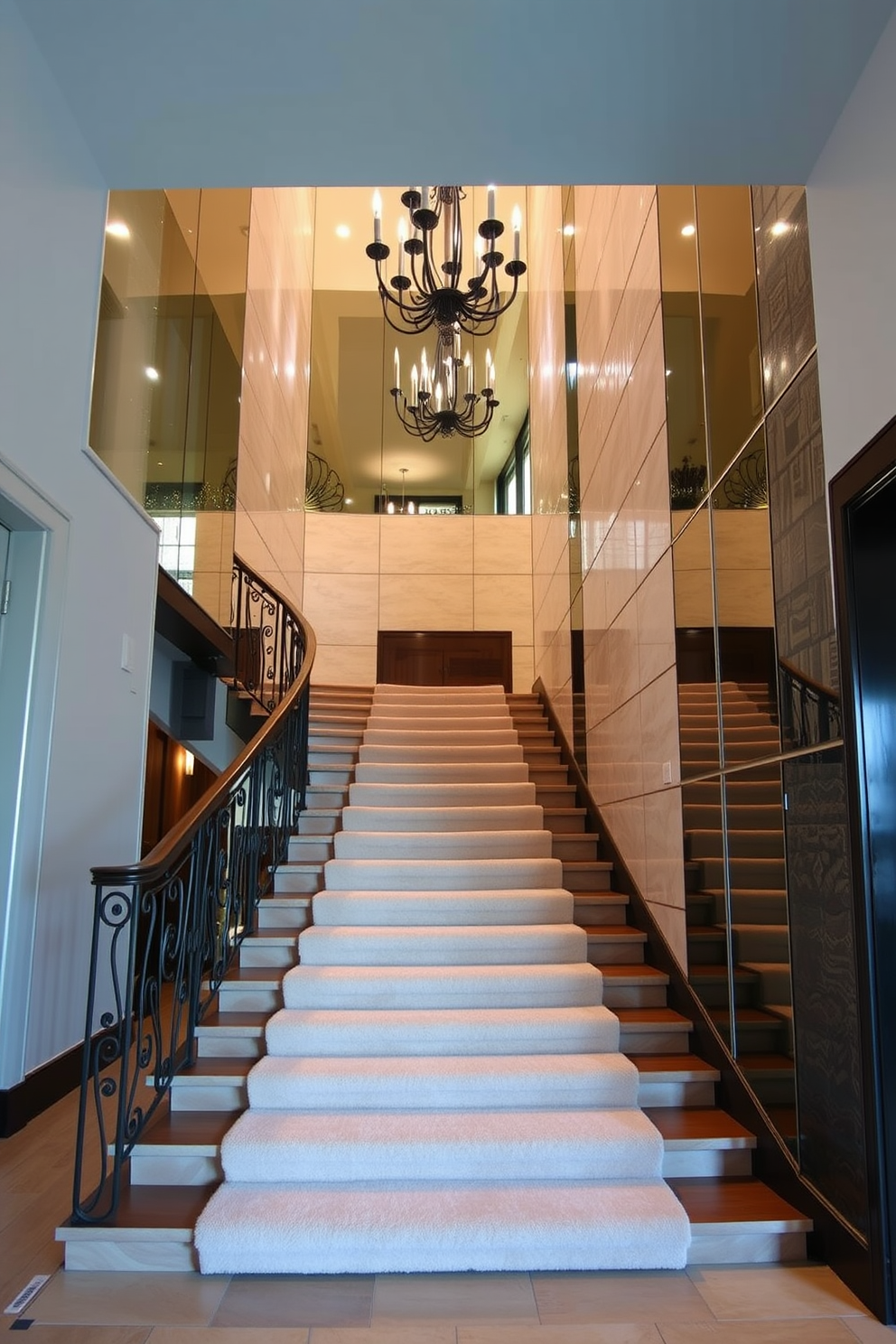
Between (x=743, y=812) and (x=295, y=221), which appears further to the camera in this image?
(x=295, y=221)

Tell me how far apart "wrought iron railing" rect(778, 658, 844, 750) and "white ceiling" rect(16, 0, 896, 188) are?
5.25 ft

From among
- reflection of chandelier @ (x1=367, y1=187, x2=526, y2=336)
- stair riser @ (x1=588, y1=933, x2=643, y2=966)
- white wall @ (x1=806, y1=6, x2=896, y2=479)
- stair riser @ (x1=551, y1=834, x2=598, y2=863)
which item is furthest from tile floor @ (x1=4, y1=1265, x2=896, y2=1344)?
reflection of chandelier @ (x1=367, y1=187, x2=526, y2=336)

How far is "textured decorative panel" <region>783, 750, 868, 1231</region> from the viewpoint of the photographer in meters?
2.46

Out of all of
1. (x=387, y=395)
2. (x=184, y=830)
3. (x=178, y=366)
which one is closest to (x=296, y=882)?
(x=184, y=830)

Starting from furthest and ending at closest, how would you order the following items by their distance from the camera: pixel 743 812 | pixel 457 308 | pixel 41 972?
pixel 457 308
pixel 41 972
pixel 743 812

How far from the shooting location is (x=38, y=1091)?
3482 millimetres

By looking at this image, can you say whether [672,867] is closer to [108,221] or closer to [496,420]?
[108,221]

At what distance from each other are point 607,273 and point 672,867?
372 cm

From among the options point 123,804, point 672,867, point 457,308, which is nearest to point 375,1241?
point 672,867

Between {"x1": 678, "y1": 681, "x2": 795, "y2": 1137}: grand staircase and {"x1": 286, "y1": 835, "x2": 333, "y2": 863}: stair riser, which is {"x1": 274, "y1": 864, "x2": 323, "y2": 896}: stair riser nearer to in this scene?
{"x1": 286, "y1": 835, "x2": 333, "y2": 863}: stair riser

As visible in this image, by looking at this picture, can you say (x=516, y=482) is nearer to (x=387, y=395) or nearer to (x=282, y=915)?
(x=387, y=395)

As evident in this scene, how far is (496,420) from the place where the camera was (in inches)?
447

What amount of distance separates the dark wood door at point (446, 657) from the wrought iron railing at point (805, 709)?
26.0ft

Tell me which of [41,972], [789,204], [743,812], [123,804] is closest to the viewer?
[789,204]
